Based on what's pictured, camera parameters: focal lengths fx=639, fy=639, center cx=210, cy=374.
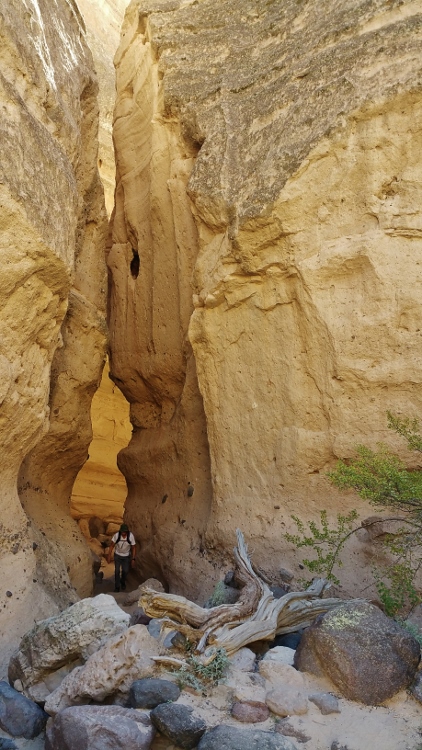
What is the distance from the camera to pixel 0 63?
603 cm

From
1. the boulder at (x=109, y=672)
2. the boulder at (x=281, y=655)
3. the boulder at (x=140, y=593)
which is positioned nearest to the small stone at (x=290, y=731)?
the boulder at (x=281, y=655)

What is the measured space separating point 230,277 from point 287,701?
182 inches

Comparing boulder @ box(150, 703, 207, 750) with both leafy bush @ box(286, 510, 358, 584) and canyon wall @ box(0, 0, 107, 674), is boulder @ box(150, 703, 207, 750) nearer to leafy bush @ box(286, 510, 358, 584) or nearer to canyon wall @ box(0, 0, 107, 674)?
leafy bush @ box(286, 510, 358, 584)

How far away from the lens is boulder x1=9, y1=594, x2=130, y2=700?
466cm

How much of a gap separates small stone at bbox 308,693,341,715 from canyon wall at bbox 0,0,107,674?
2835mm

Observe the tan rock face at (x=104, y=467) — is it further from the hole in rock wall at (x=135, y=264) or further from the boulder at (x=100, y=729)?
the boulder at (x=100, y=729)

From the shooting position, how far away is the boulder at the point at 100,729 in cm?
362

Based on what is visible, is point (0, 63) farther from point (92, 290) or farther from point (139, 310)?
point (139, 310)

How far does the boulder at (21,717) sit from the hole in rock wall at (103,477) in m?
9.88

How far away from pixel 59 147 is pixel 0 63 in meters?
1.07

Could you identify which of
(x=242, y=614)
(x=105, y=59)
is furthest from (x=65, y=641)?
(x=105, y=59)

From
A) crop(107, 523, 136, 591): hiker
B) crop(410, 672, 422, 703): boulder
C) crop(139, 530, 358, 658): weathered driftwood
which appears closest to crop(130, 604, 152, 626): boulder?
crop(139, 530, 358, 658): weathered driftwood

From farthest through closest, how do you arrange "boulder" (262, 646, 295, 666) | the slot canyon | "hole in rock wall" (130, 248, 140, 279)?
"hole in rock wall" (130, 248, 140, 279) < the slot canyon < "boulder" (262, 646, 295, 666)

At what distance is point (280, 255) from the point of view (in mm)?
6973
